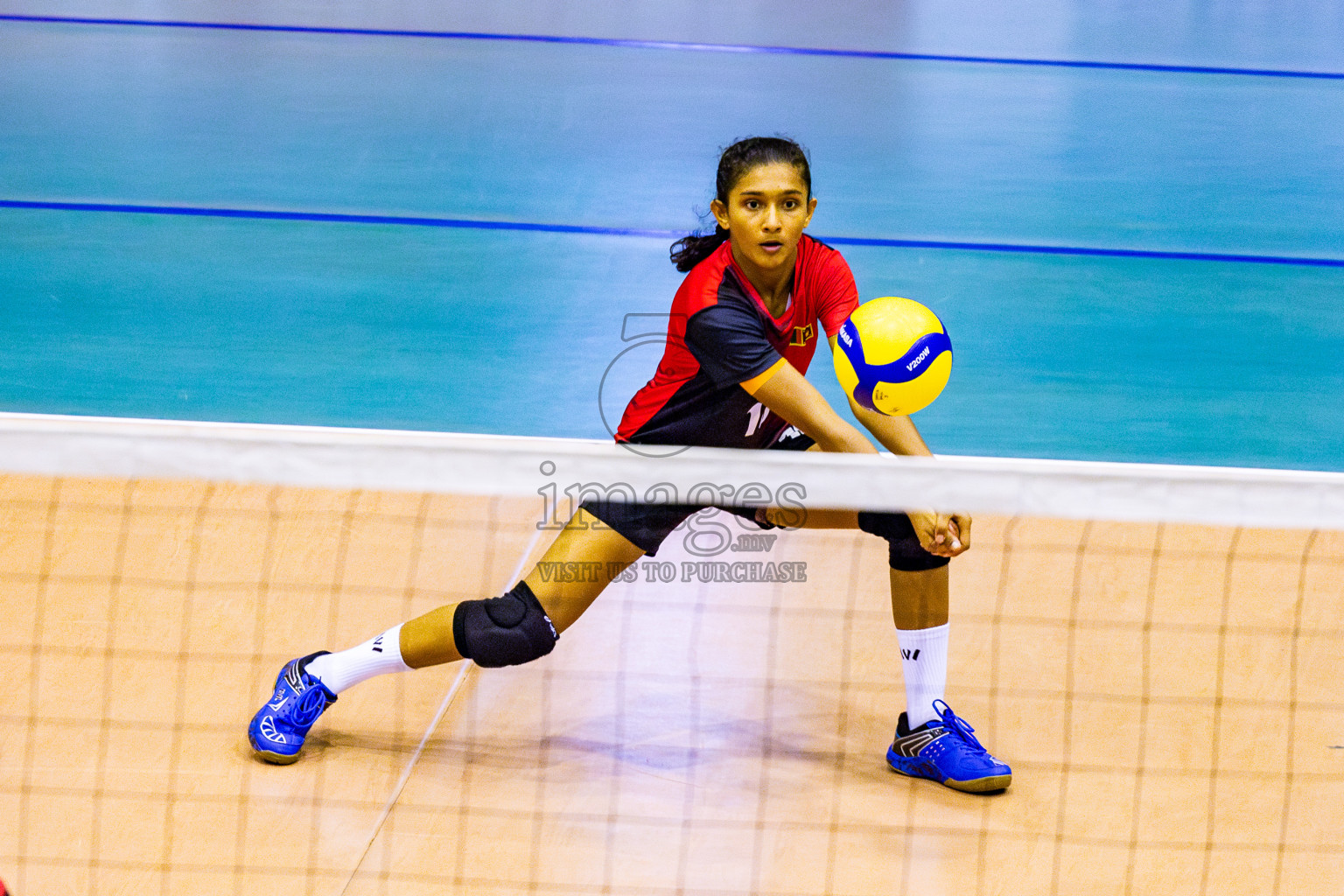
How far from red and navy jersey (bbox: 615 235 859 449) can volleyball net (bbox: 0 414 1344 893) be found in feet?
1.18

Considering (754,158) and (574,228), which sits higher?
(574,228)

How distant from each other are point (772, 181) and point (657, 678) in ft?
4.54

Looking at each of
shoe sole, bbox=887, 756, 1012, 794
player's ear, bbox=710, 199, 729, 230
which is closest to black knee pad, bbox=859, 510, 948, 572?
shoe sole, bbox=887, 756, 1012, 794

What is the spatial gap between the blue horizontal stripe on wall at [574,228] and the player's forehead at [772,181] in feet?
12.3

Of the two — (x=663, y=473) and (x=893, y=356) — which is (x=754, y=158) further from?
(x=663, y=473)

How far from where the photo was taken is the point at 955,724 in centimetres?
291

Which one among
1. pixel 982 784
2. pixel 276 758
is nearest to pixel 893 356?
pixel 982 784

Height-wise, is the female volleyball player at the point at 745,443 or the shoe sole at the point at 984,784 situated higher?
the female volleyball player at the point at 745,443

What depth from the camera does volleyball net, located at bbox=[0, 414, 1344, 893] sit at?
2.10 meters

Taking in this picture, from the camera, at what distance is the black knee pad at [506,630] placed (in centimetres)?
274

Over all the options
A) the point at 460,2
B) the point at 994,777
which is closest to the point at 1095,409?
the point at 994,777

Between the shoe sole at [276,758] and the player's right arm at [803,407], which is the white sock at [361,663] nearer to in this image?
the shoe sole at [276,758]

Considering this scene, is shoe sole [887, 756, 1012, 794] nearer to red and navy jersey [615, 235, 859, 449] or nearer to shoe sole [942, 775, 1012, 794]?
shoe sole [942, 775, 1012, 794]

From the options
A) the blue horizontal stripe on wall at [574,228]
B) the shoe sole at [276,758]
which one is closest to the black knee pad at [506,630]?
the shoe sole at [276,758]
